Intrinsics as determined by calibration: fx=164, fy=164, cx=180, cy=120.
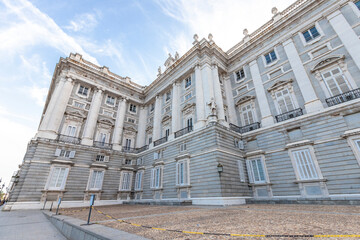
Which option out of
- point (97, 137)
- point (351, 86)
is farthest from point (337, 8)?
point (97, 137)

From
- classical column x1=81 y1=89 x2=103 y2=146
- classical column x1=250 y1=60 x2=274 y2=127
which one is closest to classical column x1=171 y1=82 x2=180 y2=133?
classical column x1=250 y1=60 x2=274 y2=127

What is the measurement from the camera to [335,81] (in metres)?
12.5

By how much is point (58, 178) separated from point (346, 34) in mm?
28374

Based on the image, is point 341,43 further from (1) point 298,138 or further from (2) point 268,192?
(2) point 268,192

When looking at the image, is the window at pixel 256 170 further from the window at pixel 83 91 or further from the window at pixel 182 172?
the window at pixel 83 91

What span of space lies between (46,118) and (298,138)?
→ 2475 centimetres

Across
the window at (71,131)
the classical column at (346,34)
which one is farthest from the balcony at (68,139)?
the classical column at (346,34)

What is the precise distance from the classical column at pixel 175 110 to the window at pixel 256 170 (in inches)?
331

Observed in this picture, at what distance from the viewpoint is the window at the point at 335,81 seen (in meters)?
12.0

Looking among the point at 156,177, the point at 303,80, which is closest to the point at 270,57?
the point at 303,80

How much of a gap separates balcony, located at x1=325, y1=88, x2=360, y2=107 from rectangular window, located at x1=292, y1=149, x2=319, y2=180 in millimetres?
4026

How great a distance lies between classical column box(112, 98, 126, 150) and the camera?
21908 millimetres

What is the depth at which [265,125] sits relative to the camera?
14.9m

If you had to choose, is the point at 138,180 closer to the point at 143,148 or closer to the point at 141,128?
the point at 143,148
